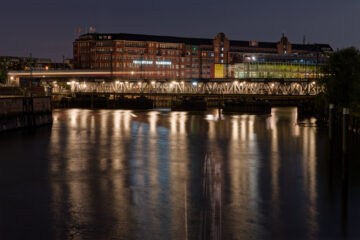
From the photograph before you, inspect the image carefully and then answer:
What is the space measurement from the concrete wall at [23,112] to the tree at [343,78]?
31.3 meters

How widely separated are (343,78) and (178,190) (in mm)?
31733

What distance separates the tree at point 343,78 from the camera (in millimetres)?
47594

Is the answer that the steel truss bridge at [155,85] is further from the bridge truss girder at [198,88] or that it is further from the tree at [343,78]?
the tree at [343,78]

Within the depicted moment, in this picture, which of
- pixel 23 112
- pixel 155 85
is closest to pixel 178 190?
pixel 23 112

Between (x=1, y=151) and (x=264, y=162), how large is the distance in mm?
18376

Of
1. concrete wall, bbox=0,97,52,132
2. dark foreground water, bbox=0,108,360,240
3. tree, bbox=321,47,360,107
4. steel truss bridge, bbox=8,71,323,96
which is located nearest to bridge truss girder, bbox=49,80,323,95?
steel truss bridge, bbox=8,71,323,96

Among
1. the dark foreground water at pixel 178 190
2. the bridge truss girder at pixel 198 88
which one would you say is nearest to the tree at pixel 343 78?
the dark foreground water at pixel 178 190

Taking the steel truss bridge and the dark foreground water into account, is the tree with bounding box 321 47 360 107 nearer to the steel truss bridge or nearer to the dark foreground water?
the dark foreground water

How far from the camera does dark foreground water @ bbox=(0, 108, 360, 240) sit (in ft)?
53.1

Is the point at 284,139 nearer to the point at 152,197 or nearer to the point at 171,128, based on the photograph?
the point at 171,128

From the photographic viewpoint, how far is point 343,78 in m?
48.0

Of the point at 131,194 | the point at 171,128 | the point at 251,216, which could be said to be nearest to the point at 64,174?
the point at 131,194

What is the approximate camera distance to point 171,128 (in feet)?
171

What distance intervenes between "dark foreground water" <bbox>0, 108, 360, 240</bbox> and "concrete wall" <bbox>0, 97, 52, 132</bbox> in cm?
950
